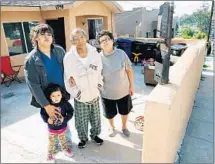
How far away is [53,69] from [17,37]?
5412 millimetres

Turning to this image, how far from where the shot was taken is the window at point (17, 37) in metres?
6.47

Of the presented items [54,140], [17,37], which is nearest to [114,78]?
[54,140]

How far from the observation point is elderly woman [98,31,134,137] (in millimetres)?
2498

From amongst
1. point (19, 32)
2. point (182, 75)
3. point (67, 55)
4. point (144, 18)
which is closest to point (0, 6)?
point (19, 32)

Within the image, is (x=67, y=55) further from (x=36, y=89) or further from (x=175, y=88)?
(x=175, y=88)

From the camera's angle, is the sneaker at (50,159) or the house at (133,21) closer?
the sneaker at (50,159)

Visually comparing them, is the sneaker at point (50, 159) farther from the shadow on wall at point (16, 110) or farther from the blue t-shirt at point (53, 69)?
the blue t-shirt at point (53, 69)

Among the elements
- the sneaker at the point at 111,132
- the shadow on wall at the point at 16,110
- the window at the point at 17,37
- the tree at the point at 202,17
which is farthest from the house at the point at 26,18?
the tree at the point at 202,17

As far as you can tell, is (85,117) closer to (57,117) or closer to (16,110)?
(57,117)

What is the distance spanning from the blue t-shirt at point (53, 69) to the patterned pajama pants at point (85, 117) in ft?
1.37

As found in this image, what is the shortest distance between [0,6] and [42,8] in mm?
1621

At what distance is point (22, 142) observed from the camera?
8.01ft

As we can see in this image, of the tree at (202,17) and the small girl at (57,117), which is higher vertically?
the tree at (202,17)

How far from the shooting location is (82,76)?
226cm
